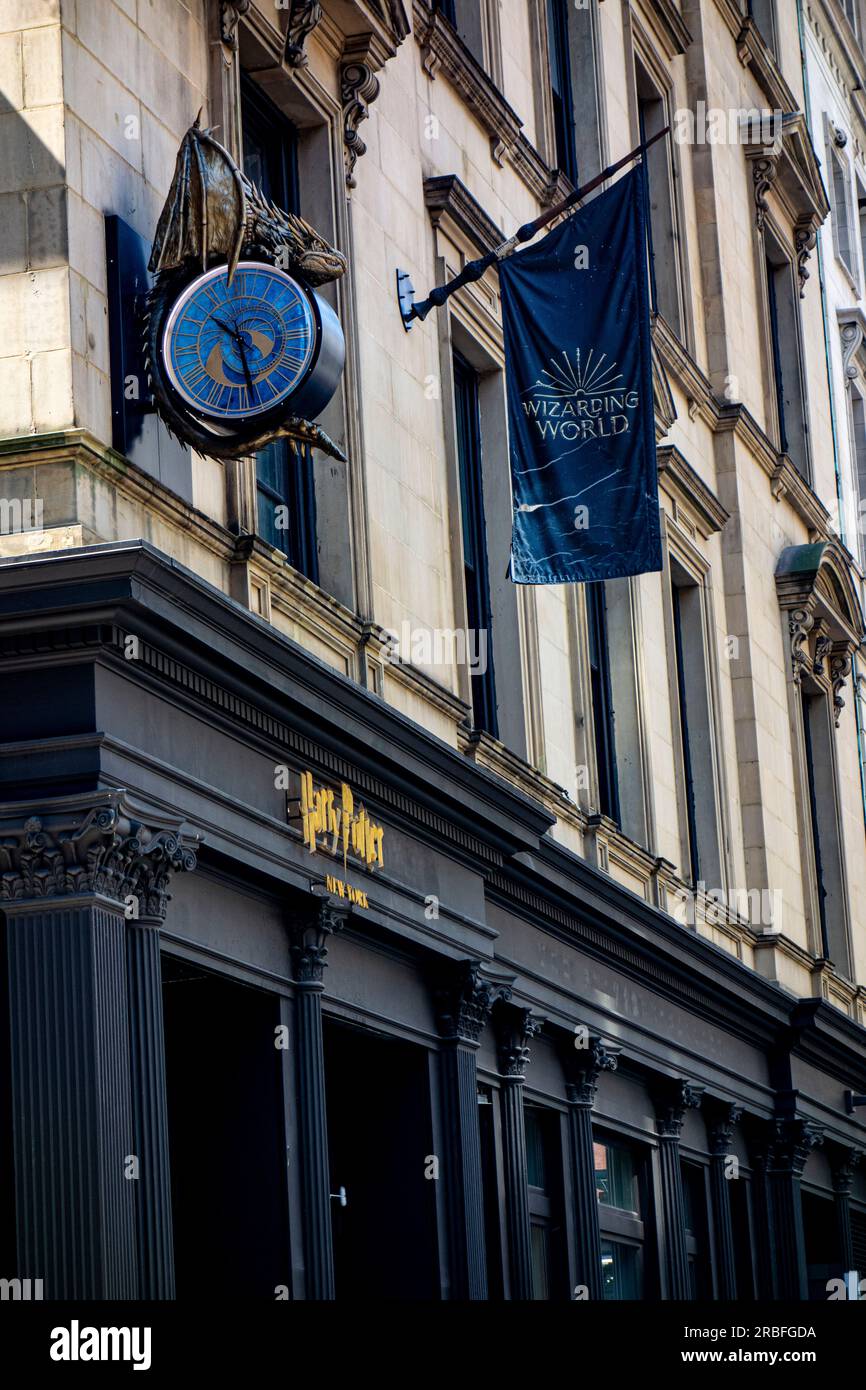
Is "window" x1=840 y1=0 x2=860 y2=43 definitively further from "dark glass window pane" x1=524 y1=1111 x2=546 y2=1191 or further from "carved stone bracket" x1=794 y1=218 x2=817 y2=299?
"dark glass window pane" x1=524 y1=1111 x2=546 y2=1191

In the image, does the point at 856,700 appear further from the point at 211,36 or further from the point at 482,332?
the point at 211,36

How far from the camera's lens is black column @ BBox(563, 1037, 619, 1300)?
870 inches

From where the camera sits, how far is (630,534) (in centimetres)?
1914

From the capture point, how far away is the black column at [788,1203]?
93.9ft

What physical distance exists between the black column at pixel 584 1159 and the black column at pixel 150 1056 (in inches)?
350

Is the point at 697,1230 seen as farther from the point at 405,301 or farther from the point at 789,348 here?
the point at 789,348

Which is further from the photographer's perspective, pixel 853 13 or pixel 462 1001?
pixel 853 13

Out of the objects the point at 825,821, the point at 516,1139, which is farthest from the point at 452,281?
the point at 825,821

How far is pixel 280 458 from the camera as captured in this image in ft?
58.7

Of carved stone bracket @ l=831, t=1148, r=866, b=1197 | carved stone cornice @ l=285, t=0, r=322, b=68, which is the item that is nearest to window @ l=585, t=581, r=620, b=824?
carved stone cornice @ l=285, t=0, r=322, b=68

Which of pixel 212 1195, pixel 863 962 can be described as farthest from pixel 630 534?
pixel 863 962

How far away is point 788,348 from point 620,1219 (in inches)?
634

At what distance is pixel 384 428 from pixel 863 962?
732 inches
